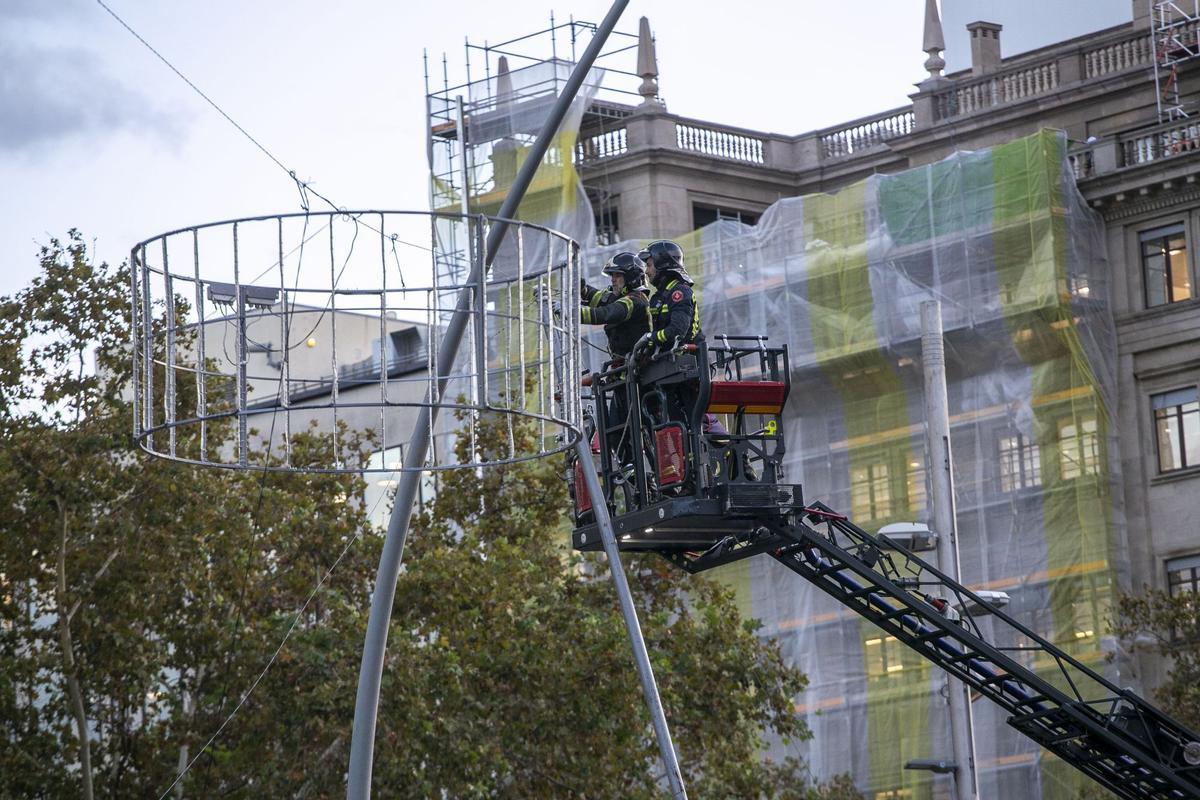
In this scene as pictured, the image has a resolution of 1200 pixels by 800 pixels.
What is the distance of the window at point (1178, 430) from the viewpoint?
2073 inches

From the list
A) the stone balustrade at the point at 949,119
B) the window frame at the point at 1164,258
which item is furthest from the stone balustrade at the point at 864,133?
the window frame at the point at 1164,258

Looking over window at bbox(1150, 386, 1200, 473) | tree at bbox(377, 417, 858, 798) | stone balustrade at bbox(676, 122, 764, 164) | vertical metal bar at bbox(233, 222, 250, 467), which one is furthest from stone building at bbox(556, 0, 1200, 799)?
vertical metal bar at bbox(233, 222, 250, 467)

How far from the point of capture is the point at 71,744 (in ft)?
117

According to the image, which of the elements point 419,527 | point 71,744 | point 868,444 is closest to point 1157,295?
point 868,444

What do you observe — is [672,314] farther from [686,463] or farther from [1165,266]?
[1165,266]

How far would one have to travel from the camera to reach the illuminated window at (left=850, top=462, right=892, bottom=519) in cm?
5247

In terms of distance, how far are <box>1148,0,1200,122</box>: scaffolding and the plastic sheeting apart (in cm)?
447

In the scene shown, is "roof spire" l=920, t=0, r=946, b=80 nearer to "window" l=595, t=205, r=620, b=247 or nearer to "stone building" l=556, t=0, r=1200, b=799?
"stone building" l=556, t=0, r=1200, b=799

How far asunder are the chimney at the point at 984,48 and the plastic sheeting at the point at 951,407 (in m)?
8.00

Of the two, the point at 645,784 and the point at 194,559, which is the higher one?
A: the point at 194,559

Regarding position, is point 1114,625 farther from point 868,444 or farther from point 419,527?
point 419,527

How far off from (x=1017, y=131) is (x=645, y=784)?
2591 centimetres

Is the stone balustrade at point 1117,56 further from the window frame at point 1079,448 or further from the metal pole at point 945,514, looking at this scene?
the metal pole at point 945,514

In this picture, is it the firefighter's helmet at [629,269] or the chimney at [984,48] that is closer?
the firefighter's helmet at [629,269]
